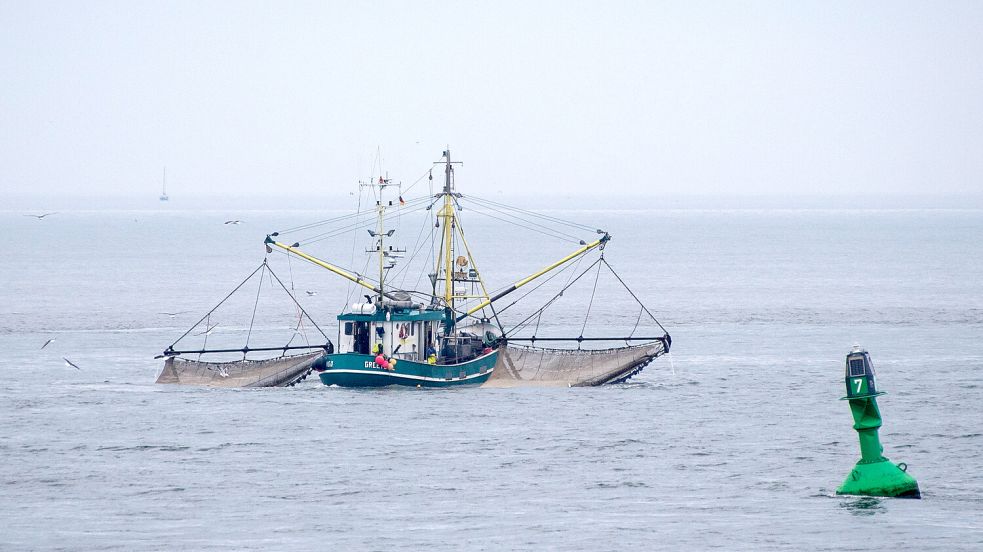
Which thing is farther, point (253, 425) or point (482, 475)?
point (253, 425)

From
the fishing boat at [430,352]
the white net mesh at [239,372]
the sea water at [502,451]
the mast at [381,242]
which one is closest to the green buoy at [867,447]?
the sea water at [502,451]

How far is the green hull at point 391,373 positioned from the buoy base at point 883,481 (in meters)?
27.4

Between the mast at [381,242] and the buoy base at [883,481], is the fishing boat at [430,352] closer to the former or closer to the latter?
the mast at [381,242]

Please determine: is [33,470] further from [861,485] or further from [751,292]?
[751,292]

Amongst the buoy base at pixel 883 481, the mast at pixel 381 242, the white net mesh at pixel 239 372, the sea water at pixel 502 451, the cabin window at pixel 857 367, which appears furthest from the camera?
the white net mesh at pixel 239 372

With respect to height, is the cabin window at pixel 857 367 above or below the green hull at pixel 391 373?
above

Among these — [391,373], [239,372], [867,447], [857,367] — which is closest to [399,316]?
[391,373]

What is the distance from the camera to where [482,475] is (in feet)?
160

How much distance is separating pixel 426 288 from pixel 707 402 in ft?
208

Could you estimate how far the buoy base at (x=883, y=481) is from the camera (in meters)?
43.4

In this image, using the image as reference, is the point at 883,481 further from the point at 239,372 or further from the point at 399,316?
the point at 239,372

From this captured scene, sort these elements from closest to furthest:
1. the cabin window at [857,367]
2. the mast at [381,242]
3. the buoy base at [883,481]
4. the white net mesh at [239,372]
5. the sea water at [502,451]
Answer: the sea water at [502,451] < the cabin window at [857,367] < the buoy base at [883,481] < the mast at [381,242] < the white net mesh at [239,372]

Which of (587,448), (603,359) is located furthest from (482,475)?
(603,359)

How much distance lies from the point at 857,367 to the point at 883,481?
418cm
